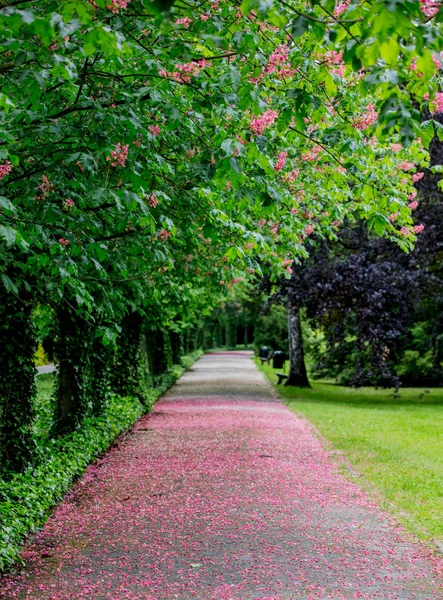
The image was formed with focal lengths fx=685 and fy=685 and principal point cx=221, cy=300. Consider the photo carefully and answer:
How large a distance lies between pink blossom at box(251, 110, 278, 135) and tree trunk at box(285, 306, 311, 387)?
2020 cm

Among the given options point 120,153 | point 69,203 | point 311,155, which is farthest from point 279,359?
point 120,153

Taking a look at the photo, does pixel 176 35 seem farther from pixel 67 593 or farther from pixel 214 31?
pixel 67 593

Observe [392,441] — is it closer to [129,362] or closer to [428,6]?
[129,362]

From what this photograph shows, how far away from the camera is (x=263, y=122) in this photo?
21.6 feet

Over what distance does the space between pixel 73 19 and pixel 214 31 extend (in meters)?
1.99

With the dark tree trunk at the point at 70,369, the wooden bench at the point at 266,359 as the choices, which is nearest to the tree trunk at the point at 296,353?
the dark tree trunk at the point at 70,369

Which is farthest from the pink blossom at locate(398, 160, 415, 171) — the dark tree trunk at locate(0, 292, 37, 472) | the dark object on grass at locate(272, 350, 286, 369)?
the dark object on grass at locate(272, 350, 286, 369)

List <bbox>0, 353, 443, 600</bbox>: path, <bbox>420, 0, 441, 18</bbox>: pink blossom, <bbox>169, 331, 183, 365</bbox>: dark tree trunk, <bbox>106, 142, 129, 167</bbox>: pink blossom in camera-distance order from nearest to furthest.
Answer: <bbox>420, 0, 441, 18</bbox>: pink blossom → <bbox>0, 353, 443, 600</bbox>: path → <bbox>106, 142, 129, 167</bbox>: pink blossom → <bbox>169, 331, 183, 365</bbox>: dark tree trunk

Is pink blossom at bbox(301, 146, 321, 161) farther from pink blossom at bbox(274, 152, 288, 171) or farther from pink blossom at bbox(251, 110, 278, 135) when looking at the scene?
pink blossom at bbox(251, 110, 278, 135)

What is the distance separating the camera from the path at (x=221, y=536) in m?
5.66

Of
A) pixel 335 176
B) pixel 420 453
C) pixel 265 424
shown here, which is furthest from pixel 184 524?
pixel 265 424

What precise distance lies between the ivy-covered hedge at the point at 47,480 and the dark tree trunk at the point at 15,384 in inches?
13.1

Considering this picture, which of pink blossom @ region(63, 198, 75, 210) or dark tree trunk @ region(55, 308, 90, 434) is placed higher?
pink blossom @ region(63, 198, 75, 210)

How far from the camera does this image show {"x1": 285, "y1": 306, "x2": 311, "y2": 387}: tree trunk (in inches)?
1068
